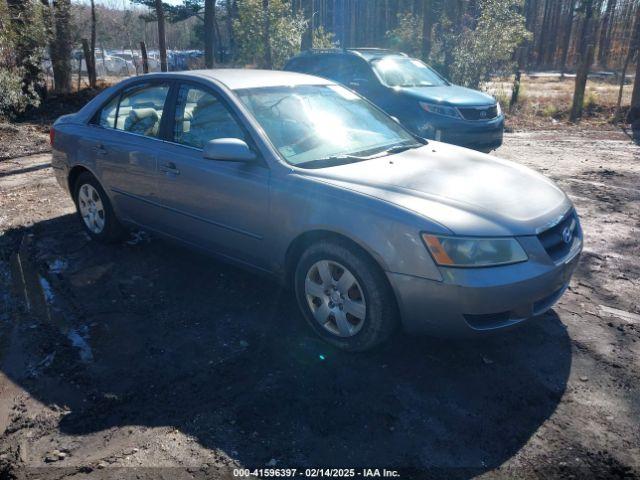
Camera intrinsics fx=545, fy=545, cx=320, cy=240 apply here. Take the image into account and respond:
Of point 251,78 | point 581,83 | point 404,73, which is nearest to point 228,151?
point 251,78

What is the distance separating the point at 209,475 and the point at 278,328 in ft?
4.61

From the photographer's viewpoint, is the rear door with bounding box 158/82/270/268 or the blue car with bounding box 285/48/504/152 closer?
the rear door with bounding box 158/82/270/268

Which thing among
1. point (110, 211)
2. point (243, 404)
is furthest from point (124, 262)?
point (243, 404)

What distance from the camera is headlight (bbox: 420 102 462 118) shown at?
337 inches

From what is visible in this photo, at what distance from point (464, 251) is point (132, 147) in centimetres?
306

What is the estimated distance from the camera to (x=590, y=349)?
356 centimetres

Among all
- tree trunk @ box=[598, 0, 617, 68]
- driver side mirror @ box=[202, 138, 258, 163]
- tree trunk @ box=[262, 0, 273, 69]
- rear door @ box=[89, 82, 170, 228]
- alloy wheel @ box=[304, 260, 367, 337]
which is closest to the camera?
alloy wheel @ box=[304, 260, 367, 337]

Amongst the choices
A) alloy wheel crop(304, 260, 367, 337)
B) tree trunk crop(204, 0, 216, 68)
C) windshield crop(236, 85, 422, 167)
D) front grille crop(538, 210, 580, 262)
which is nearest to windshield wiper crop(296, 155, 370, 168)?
windshield crop(236, 85, 422, 167)

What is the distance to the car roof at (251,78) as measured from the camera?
4258 millimetres

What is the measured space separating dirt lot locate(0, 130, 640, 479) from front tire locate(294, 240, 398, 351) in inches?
6.4

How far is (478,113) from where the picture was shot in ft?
28.7

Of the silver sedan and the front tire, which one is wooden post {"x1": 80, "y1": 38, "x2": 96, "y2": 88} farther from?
the front tire

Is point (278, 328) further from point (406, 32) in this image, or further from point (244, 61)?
point (406, 32)

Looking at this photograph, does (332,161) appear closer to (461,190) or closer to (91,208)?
(461,190)
